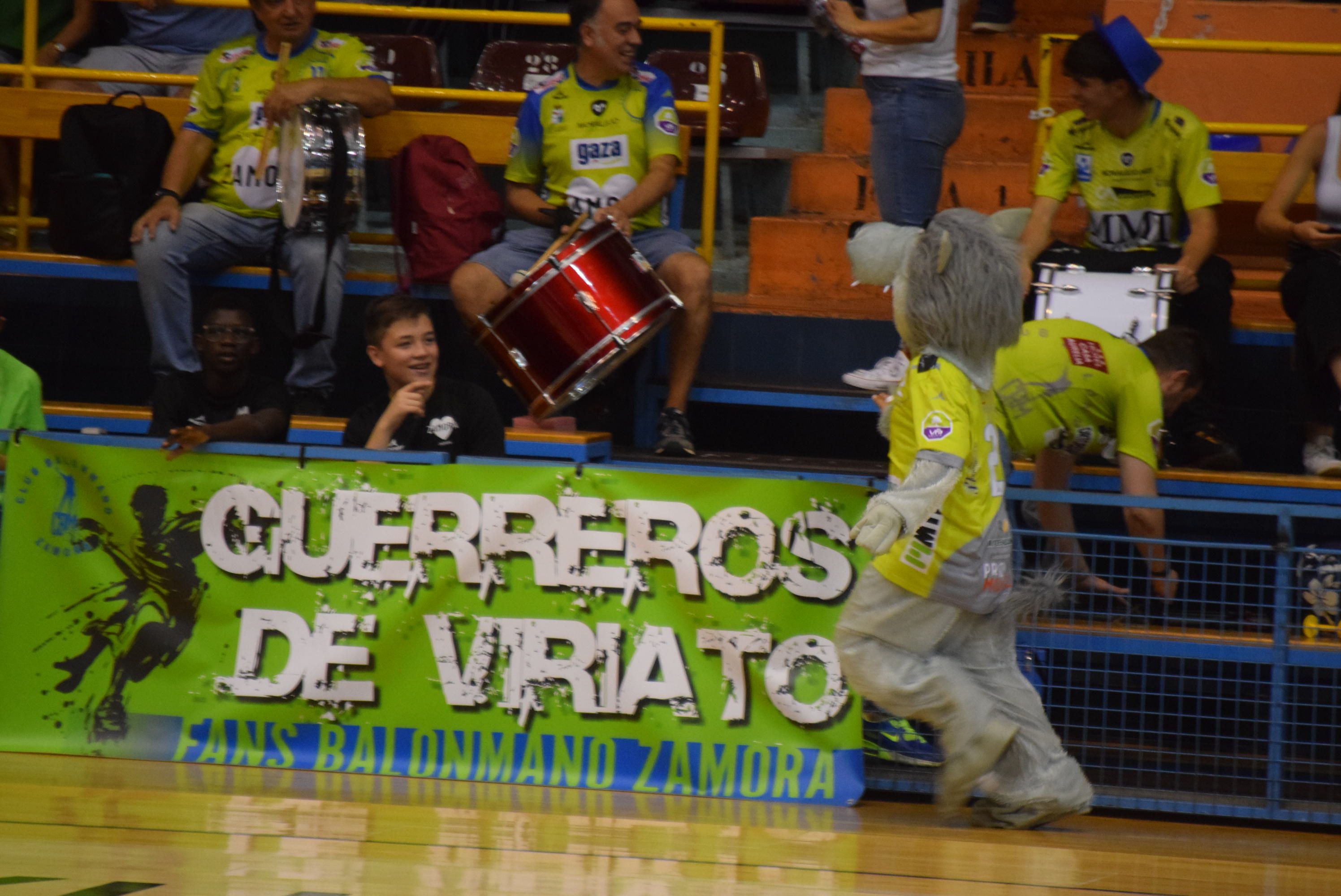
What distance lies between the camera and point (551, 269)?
17.9ft

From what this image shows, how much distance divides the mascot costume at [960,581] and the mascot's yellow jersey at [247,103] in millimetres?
3406

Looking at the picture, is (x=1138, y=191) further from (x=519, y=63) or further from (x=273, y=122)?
(x=519, y=63)

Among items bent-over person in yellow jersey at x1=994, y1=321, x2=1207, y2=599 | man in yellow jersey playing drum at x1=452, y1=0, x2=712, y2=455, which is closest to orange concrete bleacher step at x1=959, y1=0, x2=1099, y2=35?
man in yellow jersey playing drum at x1=452, y1=0, x2=712, y2=455

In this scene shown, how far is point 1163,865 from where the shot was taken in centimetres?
382

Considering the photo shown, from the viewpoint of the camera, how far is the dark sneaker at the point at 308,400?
6.18m

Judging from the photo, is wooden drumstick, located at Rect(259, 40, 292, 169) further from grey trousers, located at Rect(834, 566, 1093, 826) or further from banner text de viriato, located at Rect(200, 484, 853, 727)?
grey trousers, located at Rect(834, 566, 1093, 826)

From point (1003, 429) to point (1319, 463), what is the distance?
200cm

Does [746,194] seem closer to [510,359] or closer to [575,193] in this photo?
[575,193]

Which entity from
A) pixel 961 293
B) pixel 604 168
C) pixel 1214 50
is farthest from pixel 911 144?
pixel 961 293

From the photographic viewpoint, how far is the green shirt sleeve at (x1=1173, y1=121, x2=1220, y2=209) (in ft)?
19.5

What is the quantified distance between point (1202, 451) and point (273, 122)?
3.97 metres

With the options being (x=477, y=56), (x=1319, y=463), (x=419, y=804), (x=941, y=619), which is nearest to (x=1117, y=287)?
(x=1319, y=463)

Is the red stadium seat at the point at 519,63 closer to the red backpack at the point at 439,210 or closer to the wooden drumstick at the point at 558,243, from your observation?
the red backpack at the point at 439,210

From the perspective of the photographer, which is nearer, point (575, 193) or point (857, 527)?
point (857, 527)
